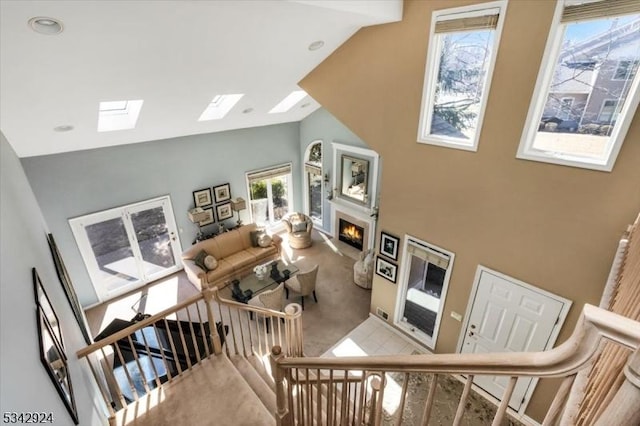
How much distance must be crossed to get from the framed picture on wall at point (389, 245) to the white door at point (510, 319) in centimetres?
122

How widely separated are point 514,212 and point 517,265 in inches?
25.4

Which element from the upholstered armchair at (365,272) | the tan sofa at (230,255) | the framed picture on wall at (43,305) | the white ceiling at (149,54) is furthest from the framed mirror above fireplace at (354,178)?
the framed picture on wall at (43,305)

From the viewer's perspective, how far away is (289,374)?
2.02 m

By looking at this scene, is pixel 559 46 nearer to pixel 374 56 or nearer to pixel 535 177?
pixel 535 177

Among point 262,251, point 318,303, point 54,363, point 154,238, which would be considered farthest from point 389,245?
point 154,238

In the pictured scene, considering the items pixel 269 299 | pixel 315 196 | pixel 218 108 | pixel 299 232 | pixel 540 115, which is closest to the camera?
pixel 540 115

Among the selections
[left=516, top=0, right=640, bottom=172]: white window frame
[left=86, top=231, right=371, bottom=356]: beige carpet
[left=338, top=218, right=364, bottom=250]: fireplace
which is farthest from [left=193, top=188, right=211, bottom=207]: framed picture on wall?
[left=516, top=0, right=640, bottom=172]: white window frame

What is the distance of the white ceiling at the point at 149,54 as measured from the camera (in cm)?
236

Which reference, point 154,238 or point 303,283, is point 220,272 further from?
point 303,283

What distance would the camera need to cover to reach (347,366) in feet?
4.95

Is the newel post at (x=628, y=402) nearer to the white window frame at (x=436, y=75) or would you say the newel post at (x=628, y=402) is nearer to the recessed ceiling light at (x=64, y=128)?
the white window frame at (x=436, y=75)

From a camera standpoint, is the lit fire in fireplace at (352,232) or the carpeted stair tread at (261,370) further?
the lit fire in fireplace at (352,232)

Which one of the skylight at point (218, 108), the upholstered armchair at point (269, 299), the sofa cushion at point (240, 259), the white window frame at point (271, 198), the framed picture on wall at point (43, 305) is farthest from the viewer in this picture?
the white window frame at point (271, 198)

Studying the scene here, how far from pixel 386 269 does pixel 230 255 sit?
13.1ft
